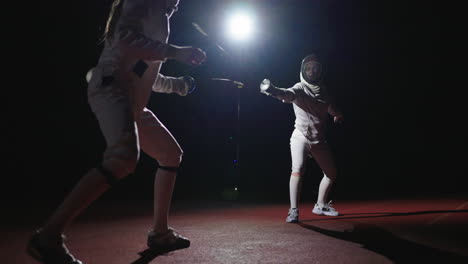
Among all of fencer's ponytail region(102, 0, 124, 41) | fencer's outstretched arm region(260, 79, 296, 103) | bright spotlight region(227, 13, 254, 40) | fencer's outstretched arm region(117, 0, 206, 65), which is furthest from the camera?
bright spotlight region(227, 13, 254, 40)

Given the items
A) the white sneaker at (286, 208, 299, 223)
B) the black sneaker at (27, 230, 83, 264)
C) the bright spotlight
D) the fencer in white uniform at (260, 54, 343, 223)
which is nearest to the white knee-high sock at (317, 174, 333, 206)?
the fencer in white uniform at (260, 54, 343, 223)

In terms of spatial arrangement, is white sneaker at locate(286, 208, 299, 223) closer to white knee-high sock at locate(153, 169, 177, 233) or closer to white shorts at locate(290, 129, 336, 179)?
white shorts at locate(290, 129, 336, 179)

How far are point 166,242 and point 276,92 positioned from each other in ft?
7.53

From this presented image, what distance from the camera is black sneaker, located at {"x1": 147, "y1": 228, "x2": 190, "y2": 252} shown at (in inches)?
114

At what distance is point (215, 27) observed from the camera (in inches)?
360

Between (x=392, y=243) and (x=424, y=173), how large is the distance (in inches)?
436

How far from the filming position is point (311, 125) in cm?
474

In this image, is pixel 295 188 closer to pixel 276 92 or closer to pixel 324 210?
pixel 324 210

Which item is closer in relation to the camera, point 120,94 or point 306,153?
point 120,94

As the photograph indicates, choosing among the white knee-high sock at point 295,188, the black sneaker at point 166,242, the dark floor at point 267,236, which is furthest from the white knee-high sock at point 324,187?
the black sneaker at point 166,242

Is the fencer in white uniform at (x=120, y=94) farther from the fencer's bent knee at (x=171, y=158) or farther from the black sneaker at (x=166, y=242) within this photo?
the black sneaker at (x=166, y=242)

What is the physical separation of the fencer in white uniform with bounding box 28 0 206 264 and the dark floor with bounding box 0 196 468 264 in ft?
1.77

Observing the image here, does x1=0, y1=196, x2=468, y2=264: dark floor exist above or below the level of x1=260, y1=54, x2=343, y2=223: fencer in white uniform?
below

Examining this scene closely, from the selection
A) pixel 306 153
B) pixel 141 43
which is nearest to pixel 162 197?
pixel 141 43
